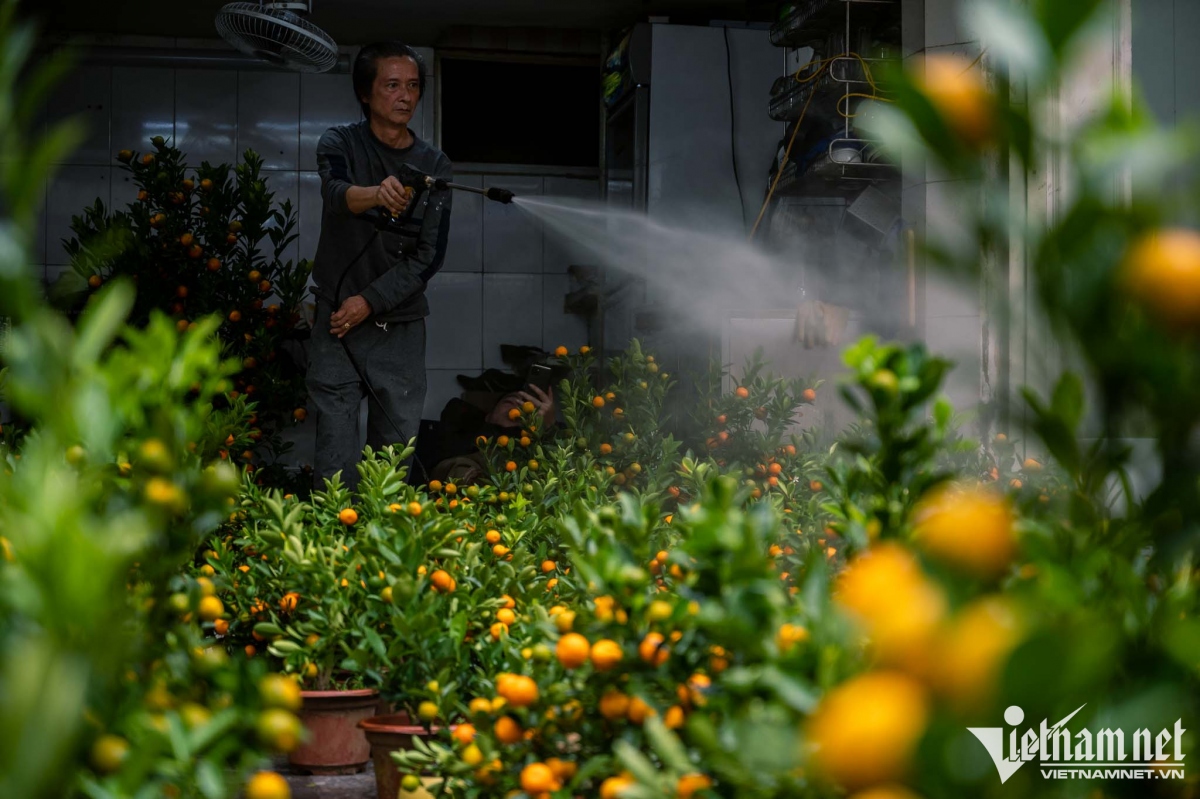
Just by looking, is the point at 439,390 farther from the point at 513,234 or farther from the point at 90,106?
the point at 90,106

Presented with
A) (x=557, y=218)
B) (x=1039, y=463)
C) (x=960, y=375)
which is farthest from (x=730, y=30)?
(x=960, y=375)

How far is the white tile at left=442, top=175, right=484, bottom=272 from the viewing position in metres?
5.68

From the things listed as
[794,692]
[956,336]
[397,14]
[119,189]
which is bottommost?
[794,692]

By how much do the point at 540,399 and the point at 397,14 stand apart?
84.2 inches

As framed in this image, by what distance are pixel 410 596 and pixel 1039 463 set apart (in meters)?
1.50

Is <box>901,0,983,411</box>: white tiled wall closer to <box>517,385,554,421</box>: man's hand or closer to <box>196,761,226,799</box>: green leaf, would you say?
<box>517,385,554,421</box>: man's hand

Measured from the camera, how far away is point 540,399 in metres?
4.22

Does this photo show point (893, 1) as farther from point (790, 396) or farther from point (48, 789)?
point (48, 789)

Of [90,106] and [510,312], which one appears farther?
[510,312]

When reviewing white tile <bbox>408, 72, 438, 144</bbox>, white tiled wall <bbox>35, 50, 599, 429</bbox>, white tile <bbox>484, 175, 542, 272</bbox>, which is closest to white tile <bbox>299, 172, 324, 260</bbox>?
white tiled wall <bbox>35, 50, 599, 429</bbox>

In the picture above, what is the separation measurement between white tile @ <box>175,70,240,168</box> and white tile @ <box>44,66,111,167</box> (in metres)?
0.33

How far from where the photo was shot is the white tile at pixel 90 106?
5.32 m

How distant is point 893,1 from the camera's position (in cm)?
370

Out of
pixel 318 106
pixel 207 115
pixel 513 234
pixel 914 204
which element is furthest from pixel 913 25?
pixel 207 115
